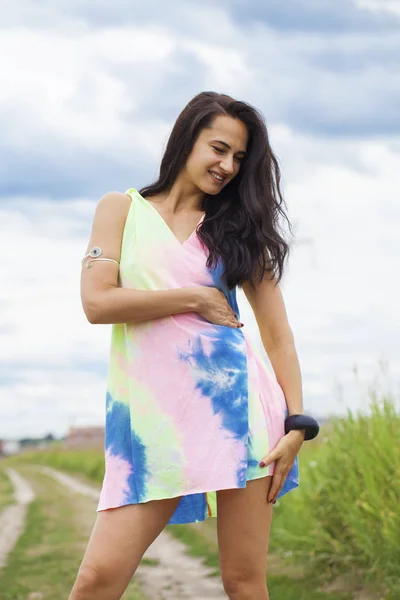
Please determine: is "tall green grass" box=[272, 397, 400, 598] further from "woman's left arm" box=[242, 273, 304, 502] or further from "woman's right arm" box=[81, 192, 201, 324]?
"woman's right arm" box=[81, 192, 201, 324]

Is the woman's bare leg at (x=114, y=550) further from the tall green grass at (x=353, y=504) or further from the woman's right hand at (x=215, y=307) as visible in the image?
the tall green grass at (x=353, y=504)

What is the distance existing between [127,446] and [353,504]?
3.30 metres

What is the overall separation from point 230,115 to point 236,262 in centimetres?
49

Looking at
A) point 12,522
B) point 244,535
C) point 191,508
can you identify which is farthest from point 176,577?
point 12,522

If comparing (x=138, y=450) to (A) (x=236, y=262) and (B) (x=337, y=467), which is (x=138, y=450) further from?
(B) (x=337, y=467)

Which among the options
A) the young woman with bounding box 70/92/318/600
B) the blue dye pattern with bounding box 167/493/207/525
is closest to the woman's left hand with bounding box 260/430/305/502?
the young woman with bounding box 70/92/318/600

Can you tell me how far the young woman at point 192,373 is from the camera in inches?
122

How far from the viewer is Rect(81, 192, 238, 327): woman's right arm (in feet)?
10.2

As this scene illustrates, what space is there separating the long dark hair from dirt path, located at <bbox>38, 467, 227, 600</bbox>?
12.3 feet

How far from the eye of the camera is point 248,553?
3176 millimetres

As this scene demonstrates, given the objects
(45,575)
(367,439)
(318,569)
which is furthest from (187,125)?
(45,575)

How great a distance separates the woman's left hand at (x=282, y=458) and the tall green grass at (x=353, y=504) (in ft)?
8.35

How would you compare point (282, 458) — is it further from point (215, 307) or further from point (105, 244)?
point (105, 244)

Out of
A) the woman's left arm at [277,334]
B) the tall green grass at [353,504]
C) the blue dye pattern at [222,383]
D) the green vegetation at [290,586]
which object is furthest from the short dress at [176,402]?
the green vegetation at [290,586]
